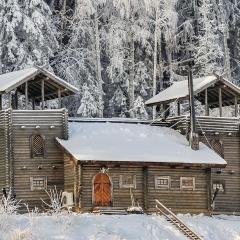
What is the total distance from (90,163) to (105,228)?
622 cm

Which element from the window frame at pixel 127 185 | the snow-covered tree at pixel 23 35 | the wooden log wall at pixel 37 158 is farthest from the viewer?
the snow-covered tree at pixel 23 35

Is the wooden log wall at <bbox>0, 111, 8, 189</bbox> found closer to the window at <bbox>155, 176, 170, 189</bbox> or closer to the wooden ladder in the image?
the window at <bbox>155, 176, 170, 189</bbox>

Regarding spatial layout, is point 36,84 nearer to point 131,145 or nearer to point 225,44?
point 131,145

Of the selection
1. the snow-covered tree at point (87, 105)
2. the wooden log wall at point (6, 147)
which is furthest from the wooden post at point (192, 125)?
the snow-covered tree at point (87, 105)

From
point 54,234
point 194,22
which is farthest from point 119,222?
point 194,22

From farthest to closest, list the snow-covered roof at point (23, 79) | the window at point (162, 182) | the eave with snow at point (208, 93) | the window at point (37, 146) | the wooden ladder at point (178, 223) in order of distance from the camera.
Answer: the eave with snow at point (208, 93), the window at point (162, 182), the window at point (37, 146), the snow-covered roof at point (23, 79), the wooden ladder at point (178, 223)

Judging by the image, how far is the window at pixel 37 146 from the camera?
42.5 meters

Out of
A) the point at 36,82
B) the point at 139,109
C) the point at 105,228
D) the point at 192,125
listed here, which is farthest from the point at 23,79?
the point at 139,109

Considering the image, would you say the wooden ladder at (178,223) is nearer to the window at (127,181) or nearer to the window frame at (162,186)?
the window frame at (162,186)

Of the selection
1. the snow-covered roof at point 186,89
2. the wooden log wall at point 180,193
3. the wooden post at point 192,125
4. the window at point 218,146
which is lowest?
the wooden log wall at point 180,193

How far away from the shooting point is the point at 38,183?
42.5 meters

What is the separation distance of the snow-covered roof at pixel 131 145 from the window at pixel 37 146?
1066 millimetres

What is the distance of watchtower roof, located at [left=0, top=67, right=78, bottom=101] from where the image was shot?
138 feet

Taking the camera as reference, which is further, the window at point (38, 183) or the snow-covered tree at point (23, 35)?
the snow-covered tree at point (23, 35)
